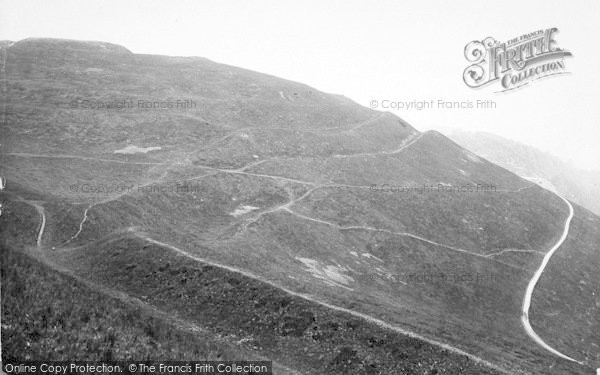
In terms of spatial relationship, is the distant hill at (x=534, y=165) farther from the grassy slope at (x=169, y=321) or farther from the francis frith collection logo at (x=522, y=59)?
the grassy slope at (x=169, y=321)

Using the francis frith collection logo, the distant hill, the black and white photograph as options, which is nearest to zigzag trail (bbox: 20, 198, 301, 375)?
the black and white photograph

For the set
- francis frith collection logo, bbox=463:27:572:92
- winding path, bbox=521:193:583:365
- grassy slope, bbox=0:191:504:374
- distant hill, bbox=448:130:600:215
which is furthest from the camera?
distant hill, bbox=448:130:600:215

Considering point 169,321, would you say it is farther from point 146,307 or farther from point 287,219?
point 287,219

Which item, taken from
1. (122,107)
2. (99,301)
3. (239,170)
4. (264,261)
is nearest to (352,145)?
(239,170)

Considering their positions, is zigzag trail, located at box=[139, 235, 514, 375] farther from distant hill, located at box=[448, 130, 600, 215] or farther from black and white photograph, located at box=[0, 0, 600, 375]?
distant hill, located at box=[448, 130, 600, 215]

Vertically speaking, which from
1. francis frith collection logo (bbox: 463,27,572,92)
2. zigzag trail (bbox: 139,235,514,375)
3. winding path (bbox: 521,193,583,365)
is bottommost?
winding path (bbox: 521,193,583,365)

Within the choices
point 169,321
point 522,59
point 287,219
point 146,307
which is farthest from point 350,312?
point 522,59

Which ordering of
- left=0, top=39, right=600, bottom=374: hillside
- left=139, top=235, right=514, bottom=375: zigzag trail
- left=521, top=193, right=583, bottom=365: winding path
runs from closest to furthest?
left=139, top=235, right=514, bottom=375: zigzag trail
left=0, top=39, right=600, bottom=374: hillside
left=521, top=193, right=583, bottom=365: winding path
